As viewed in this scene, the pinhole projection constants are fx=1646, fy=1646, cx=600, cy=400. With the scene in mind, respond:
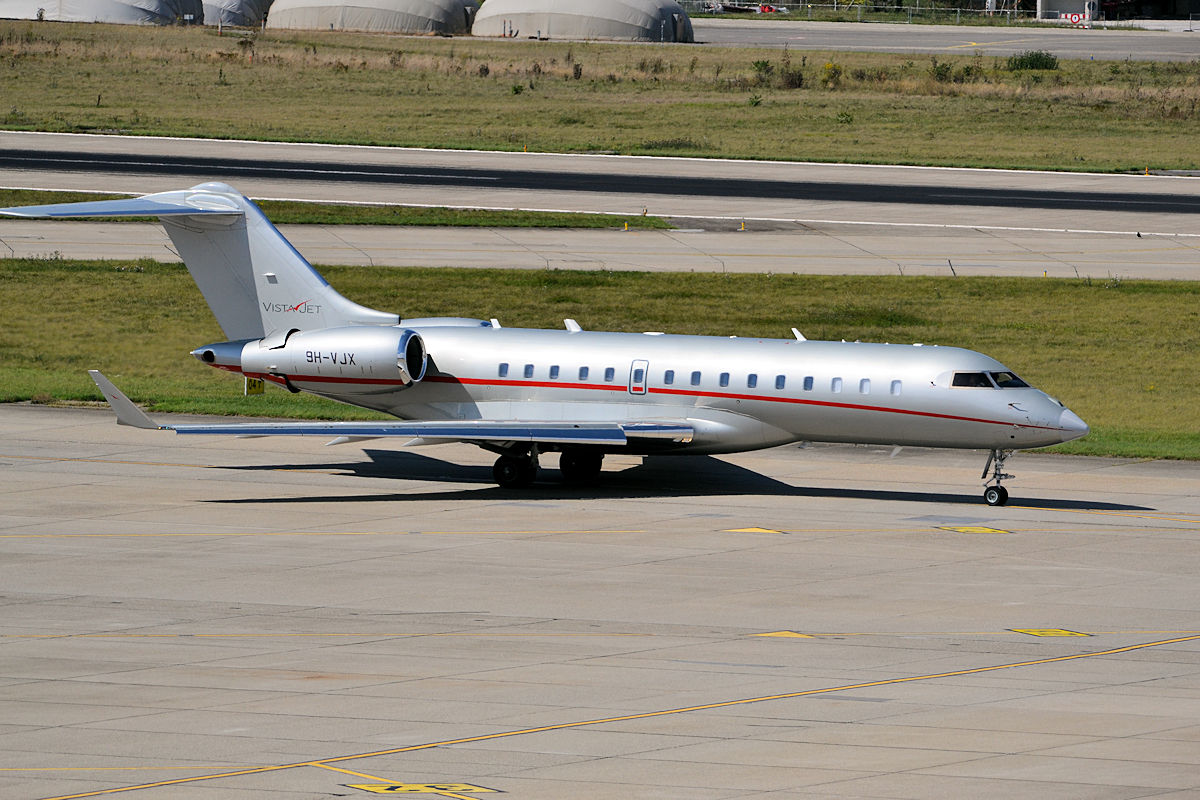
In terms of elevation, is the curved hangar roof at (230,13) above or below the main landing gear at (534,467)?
above

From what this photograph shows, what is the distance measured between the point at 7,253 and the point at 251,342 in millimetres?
26898

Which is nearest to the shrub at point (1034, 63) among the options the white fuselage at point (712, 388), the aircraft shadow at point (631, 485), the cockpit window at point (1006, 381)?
the aircraft shadow at point (631, 485)

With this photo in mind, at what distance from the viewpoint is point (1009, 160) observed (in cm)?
7938

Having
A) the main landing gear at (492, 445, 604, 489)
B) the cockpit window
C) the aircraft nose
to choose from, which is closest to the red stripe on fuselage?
the aircraft nose

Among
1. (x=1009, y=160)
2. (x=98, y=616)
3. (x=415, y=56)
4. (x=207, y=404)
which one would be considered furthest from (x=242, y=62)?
(x=98, y=616)

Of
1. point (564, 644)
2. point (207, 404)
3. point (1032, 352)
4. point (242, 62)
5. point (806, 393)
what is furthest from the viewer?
point (242, 62)

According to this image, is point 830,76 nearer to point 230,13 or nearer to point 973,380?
point 230,13

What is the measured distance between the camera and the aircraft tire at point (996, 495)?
3145 centimetres

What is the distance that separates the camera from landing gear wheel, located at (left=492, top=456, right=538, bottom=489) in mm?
33219

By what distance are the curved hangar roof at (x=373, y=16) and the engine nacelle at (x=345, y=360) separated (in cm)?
10234

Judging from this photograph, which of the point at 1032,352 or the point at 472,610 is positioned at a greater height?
the point at 1032,352

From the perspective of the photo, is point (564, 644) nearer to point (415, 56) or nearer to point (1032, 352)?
point (1032, 352)

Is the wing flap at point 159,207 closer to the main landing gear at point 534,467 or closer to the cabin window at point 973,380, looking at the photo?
the main landing gear at point 534,467

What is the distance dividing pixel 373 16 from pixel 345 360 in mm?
103549
